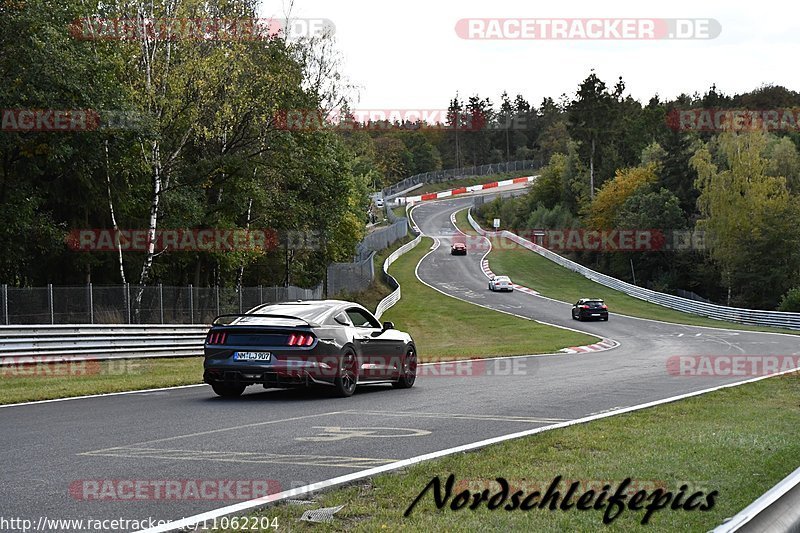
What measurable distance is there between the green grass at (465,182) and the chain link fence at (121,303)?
12571 centimetres

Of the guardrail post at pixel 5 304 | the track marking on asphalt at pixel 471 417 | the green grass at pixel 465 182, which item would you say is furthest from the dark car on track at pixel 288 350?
the green grass at pixel 465 182

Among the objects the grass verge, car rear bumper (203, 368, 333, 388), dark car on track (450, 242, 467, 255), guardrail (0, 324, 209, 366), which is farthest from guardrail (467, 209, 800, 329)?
car rear bumper (203, 368, 333, 388)

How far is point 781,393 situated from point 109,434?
38.6 feet

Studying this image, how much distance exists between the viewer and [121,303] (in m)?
27.0

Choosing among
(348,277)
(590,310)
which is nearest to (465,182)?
(348,277)

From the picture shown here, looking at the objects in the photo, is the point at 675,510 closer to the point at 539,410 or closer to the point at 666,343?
the point at 539,410

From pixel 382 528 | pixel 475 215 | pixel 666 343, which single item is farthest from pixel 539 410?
pixel 475 215

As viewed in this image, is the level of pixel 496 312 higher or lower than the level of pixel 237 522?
lower

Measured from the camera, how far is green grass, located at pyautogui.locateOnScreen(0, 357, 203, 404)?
48.9ft

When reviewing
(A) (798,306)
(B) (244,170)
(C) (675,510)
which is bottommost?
(A) (798,306)

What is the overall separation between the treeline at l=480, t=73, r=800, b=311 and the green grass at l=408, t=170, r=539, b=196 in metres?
37.2

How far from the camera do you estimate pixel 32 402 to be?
13.5 meters

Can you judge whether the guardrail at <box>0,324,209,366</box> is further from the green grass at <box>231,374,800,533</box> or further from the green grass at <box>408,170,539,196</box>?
the green grass at <box>408,170,539,196</box>

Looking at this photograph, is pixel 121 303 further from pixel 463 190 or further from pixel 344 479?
pixel 463 190
